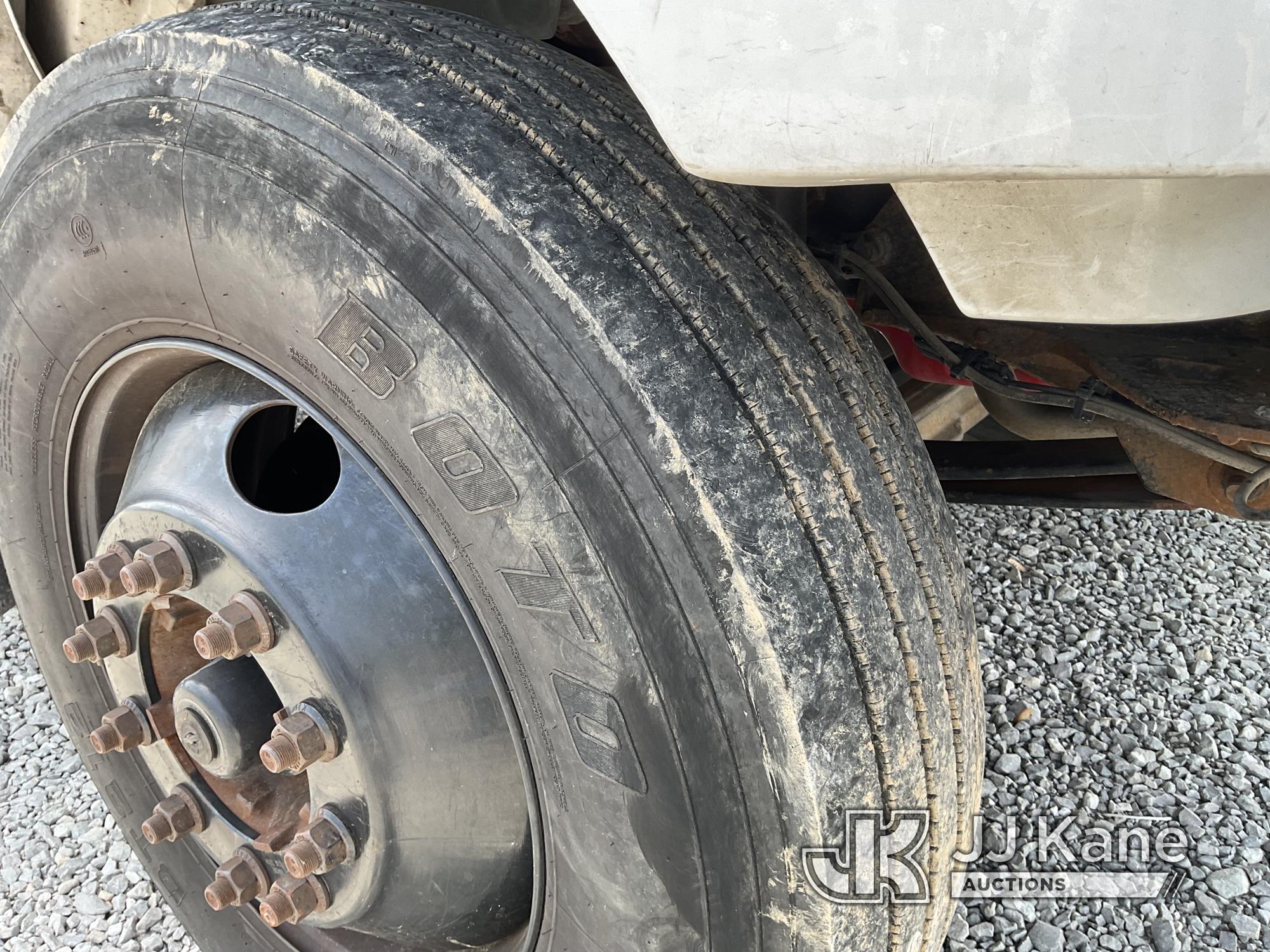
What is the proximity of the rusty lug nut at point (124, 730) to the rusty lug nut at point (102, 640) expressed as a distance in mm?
81

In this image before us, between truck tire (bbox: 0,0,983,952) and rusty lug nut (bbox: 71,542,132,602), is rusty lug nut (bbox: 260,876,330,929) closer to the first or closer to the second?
truck tire (bbox: 0,0,983,952)

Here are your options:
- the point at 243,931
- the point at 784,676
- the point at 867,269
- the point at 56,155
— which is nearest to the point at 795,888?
the point at 784,676

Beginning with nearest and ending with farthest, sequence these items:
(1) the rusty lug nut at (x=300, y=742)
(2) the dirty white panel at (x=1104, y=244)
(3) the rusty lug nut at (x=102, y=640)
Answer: (2) the dirty white panel at (x=1104, y=244) → (1) the rusty lug nut at (x=300, y=742) → (3) the rusty lug nut at (x=102, y=640)

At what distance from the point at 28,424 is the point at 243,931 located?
0.81 meters

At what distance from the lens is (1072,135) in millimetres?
551

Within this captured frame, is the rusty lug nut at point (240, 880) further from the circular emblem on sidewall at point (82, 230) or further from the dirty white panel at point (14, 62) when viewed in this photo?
the dirty white panel at point (14, 62)

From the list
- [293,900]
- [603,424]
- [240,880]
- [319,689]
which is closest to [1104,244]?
[603,424]

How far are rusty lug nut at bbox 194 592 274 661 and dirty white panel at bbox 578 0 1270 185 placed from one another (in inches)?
28.5

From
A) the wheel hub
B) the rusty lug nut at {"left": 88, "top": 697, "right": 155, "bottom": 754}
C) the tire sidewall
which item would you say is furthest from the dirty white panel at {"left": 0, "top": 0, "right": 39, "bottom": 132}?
the rusty lug nut at {"left": 88, "top": 697, "right": 155, "bottom": 754}

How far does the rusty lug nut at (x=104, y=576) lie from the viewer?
1.20 meters

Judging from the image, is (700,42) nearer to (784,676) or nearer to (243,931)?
(784,676)

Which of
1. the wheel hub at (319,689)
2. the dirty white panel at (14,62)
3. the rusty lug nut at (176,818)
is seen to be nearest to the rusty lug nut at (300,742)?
the wheel hub at (319,689)

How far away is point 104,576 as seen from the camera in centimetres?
120

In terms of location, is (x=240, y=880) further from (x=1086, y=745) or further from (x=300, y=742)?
(x=1086, y=745)
